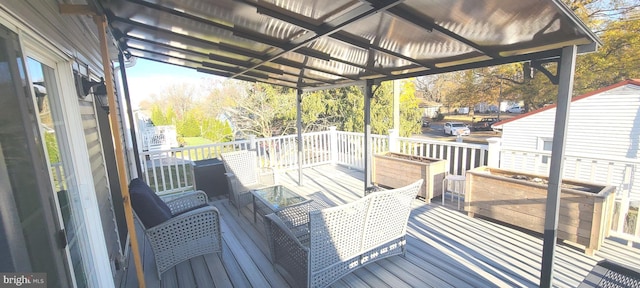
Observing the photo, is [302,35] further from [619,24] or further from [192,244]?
[619,24]

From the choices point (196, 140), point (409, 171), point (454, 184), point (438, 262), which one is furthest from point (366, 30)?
point (196, 140)

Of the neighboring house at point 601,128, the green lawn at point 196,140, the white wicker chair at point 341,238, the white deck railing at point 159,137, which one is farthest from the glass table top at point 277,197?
the green lawn at point 196,140

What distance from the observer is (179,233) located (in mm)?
2619

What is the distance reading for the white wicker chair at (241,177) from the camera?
4.30 m

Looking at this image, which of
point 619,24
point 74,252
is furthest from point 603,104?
point 74,252

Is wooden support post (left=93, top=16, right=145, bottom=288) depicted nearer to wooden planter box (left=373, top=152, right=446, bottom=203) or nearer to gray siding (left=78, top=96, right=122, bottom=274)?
gray siding (left=78, top=96, right=122, bottom=274)

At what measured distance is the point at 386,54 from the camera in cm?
282

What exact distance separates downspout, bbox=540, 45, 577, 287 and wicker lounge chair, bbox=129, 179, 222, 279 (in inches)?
119

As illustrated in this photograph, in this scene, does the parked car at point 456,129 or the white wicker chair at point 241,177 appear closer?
the white wicker chair at point 241,177

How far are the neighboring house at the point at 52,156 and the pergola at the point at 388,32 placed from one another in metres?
0.51

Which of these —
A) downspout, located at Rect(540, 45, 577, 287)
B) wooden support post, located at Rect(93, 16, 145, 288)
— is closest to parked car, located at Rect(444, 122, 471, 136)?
downspout, located at Rect(540, 45, 577, 287)

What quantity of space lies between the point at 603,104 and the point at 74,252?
10.7 meters

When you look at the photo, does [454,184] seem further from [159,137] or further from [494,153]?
[159,137]

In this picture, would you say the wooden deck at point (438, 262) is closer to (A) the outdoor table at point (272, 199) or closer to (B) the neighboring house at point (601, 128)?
(A) the outdoor table at point (272, 199)
